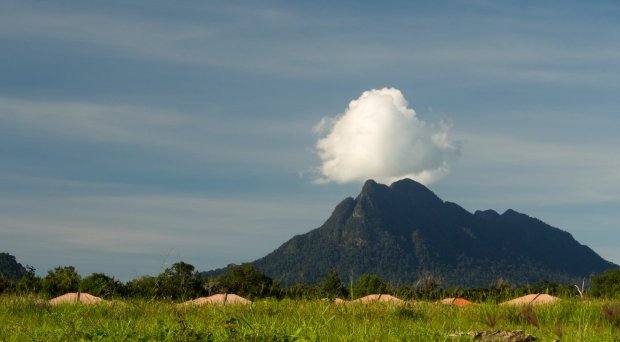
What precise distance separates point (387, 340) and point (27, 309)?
26.5 ft

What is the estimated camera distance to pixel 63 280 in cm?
4172

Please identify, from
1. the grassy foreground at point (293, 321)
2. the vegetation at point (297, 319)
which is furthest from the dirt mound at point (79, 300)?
the grassy foreground at point (293, 321)

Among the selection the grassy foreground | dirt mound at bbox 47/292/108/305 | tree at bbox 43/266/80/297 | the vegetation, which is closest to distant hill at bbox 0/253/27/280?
tree at bbox 43/266/80/297

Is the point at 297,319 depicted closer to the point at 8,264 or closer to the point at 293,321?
the point at 293,321

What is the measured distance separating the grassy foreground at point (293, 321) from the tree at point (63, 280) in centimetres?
2443

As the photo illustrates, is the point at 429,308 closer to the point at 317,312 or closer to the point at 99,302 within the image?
the point at 317,312

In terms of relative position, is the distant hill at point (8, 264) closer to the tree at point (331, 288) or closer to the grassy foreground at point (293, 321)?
the tree at point (331, 288)

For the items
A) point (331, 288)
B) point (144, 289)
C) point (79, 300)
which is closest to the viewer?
point (79, 300)

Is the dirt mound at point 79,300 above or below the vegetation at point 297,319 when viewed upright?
above

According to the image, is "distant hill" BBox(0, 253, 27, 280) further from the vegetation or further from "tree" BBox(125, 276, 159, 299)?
the vegetation

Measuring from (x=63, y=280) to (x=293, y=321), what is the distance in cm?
3363

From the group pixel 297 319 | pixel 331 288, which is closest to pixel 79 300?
pixel 297 319

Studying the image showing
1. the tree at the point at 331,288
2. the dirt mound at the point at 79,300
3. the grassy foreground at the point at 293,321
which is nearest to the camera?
the grassy foreground at the point at 293,321

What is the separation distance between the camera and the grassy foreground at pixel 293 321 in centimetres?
852
